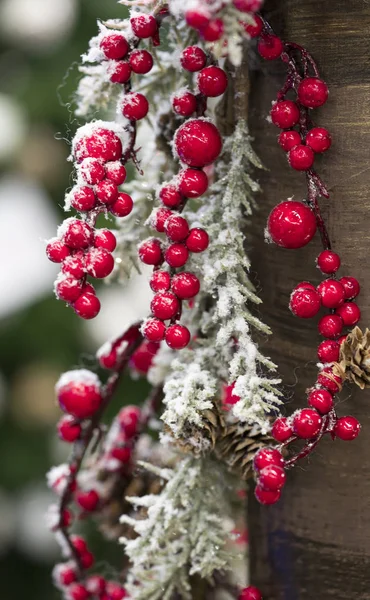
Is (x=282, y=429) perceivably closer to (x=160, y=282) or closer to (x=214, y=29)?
(x=160, y=282)

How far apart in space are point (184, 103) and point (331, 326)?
158mm

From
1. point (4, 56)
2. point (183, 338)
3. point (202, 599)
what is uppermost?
point (183, 338)

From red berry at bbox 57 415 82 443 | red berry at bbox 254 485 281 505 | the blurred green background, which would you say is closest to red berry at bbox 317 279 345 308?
red berry at bbox 254 485 281 505

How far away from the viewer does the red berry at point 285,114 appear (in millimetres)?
422

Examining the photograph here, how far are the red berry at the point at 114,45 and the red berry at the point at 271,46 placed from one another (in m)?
0.08

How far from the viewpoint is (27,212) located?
4.43 ft

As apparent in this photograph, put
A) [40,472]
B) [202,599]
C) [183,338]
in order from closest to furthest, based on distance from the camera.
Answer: [183,338] < [202,599] < [40,472]

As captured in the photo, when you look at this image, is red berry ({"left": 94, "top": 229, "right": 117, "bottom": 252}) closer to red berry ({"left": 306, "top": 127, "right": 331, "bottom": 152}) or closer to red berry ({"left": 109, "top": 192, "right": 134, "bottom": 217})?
red berry ({"left": 109, "top": 192, "right": 134, "bottom": 217})

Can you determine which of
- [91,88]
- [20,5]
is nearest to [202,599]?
[91,88]

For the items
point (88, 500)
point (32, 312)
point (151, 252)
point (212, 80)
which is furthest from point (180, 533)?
point (32, 312)

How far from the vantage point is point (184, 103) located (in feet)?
1.45

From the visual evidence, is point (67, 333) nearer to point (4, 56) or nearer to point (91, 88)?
point (4, 56)

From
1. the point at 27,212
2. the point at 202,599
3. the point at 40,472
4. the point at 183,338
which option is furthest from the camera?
the point at 27,212

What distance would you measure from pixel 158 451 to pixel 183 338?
0.67ft
